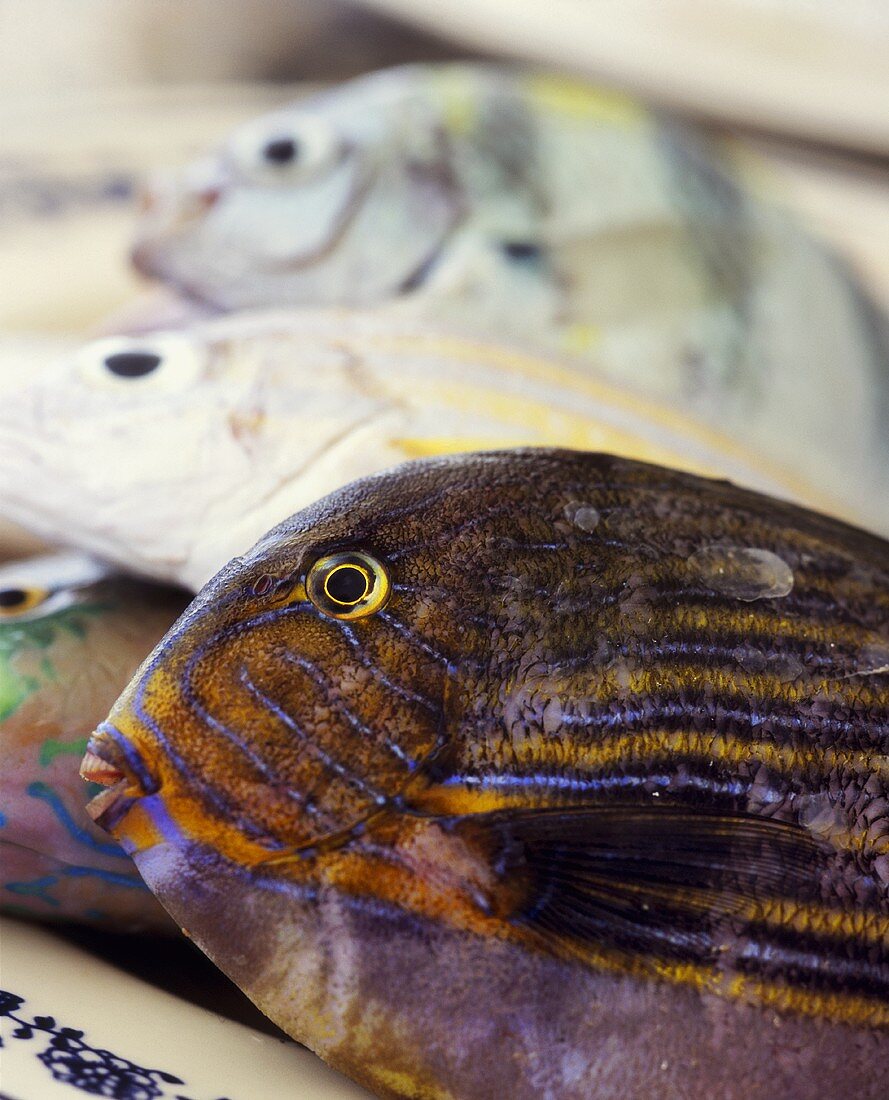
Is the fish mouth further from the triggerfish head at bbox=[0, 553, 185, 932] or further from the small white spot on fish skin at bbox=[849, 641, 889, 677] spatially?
the small white spot on fish skin at bbox=[849, 641, 889, 677]

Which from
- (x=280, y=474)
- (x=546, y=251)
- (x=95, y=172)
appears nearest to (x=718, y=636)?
(x=280, y=474)

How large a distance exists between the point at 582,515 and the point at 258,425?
36cm

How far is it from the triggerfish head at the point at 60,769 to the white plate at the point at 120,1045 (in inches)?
1.5

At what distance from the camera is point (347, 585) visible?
0.59 metres

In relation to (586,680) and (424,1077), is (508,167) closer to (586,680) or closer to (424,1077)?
(586,680)

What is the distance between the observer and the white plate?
59 cm

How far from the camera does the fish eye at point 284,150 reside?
4.63 ft

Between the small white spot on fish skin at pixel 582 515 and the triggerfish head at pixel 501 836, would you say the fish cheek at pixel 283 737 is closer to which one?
the triggerfish head at pixel 501 836

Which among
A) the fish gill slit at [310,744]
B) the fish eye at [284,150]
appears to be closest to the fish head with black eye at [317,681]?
the fish gill slit at [310,744]

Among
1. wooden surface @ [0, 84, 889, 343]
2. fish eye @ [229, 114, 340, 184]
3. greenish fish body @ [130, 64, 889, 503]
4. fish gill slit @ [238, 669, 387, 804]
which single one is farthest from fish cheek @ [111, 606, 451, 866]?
wooden surface @ [0, 84, 889, 343]

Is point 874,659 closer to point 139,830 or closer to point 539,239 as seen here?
point 139,830

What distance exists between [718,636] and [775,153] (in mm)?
1949

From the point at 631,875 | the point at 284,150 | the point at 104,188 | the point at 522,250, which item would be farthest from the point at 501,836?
the point at 104,188

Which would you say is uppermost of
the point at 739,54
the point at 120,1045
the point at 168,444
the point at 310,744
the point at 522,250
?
the point at 739,54
